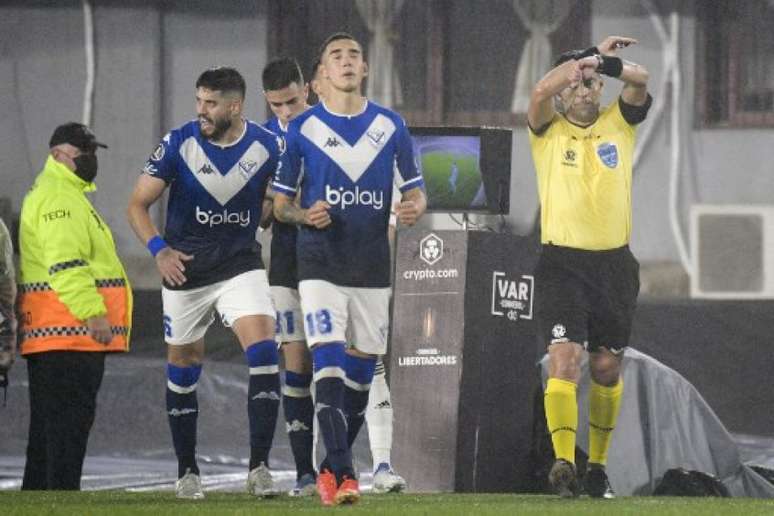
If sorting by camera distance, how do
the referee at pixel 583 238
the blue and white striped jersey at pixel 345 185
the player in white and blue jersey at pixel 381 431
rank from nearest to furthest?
the blue and white striped jersey at pixel 345 185 → the referee at pixel 583 238 → the player in white and blue jersey at pixel 381 431

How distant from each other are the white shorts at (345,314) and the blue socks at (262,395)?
1.71 ft

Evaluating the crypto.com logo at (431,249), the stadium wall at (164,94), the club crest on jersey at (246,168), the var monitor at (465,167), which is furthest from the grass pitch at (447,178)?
the stadium wall at (164,94)

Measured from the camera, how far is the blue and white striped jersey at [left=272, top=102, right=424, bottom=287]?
31.3 feet

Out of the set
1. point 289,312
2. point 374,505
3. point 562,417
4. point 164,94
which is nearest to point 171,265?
point 289,312

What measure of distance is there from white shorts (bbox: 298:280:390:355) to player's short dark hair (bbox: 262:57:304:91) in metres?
1.63

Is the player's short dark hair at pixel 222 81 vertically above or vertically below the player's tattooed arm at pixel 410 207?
above

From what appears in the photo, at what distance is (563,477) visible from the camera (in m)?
9.97

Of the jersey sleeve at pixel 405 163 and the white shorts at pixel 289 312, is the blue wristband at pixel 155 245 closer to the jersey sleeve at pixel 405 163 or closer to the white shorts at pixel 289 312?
the white shorts at pixel 289 312

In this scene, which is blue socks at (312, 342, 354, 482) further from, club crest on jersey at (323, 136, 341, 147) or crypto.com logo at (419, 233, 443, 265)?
crypto.com logo at (419, 233, 443, 265)

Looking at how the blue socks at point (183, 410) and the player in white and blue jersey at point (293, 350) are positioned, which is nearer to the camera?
the blue socks at point (183, 410)

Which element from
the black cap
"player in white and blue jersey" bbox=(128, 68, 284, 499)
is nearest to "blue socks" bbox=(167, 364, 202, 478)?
"player in white and blue jersey" bbox=(128, 68, 284, 499)

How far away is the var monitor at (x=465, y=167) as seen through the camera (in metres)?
11.9

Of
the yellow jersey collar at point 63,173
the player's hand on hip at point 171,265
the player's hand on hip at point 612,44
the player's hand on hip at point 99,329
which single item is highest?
the player's hand on hip at point 612,44

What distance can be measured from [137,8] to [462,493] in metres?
8.27
